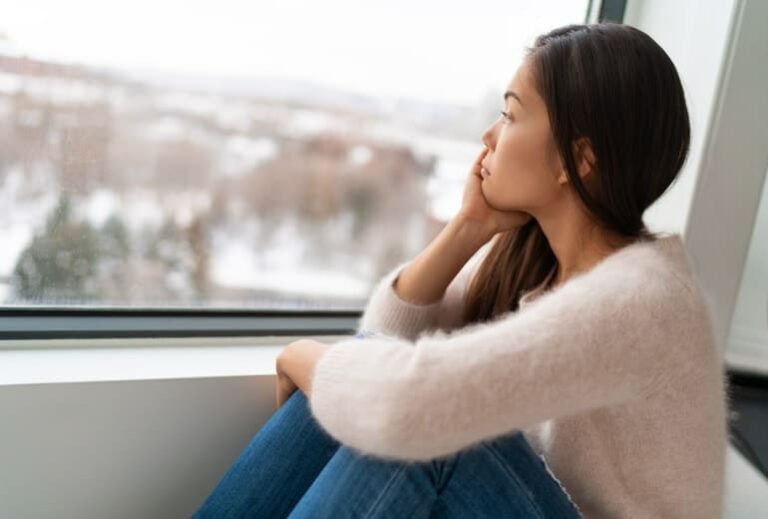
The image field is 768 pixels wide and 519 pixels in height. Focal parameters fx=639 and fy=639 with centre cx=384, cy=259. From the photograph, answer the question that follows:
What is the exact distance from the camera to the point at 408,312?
3.28 ft

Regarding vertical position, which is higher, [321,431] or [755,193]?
[755,193]

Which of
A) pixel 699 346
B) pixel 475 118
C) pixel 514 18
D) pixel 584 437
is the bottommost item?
pixel 584 437

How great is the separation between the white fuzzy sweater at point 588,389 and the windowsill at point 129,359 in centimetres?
31

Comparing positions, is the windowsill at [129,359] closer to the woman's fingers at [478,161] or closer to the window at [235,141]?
the window at [235,141]

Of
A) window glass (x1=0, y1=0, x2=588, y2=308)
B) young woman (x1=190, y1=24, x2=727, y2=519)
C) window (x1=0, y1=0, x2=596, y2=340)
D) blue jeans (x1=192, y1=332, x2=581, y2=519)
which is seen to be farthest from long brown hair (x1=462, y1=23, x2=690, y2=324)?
window (x1=0, y1=0, x2=596, y2=340)

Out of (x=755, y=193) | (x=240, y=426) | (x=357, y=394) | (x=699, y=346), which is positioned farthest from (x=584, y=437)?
(x=755, y=193)

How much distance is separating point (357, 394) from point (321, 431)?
9.1 inches

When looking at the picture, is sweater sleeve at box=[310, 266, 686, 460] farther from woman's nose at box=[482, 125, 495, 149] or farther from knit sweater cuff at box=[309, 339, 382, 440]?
woman's nose at box=[482, 125, 495, 149]

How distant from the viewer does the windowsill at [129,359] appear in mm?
876

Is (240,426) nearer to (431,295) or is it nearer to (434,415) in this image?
(431,295)

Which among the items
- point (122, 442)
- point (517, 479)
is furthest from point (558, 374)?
point (122, 442)

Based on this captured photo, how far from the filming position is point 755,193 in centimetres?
118

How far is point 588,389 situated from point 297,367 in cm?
39

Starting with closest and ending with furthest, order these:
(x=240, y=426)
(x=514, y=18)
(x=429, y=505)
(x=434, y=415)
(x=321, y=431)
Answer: (x=434, y=415)
(x=429, y=505)
(x=321, y=431)
(x=240, y=426)
(x=514, y=18)
